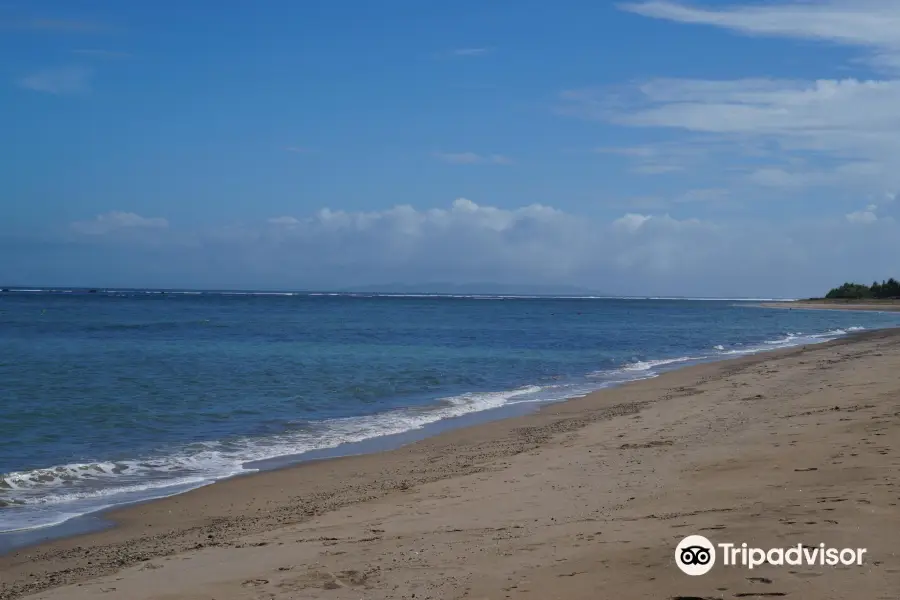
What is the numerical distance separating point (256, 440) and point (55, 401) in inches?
275

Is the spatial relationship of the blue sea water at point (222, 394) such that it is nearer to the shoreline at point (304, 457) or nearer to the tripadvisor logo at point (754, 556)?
the shoreline at point (304, 457)

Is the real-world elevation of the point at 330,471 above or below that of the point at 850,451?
below

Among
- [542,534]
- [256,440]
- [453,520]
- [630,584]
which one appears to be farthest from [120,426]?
[630,584]

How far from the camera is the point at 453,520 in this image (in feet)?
26.6

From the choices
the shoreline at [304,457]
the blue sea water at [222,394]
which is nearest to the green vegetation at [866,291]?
the blue sea water at [222,394]

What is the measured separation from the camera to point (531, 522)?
7730 mm

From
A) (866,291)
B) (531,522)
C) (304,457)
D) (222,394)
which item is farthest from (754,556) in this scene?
(866,291)

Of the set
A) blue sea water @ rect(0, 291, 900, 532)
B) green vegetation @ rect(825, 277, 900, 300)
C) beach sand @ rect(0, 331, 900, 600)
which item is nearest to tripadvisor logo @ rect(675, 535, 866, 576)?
beach sand @ rect(0, 331, 900, 600)

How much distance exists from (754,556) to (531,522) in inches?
97.0

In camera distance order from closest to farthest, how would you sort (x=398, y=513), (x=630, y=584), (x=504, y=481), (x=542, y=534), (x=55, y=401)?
(x=630, y=584)
(x=542, y=534)
(x=398, y=513)
(x=504, y=481)
(x=55, y=401)

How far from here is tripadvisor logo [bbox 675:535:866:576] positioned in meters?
5.57

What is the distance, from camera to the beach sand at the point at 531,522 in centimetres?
583

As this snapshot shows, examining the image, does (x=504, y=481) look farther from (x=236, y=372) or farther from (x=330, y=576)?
(x=236, y=372)

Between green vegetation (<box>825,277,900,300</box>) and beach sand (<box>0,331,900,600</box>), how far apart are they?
128m
